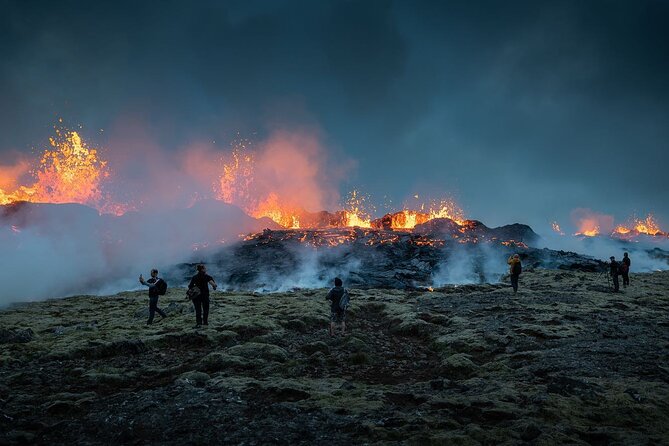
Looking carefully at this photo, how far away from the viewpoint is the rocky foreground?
29.7ft

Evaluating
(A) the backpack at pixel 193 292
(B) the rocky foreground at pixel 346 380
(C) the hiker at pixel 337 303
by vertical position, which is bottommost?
(B) the rocky foreground at pixel 346 380

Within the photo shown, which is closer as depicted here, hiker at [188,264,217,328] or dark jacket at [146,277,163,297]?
hiker at [188,264,217,328]

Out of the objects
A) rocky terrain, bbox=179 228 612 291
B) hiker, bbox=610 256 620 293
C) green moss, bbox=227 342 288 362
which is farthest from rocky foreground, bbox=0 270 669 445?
rocky terrain, bbox=179 228 612 291

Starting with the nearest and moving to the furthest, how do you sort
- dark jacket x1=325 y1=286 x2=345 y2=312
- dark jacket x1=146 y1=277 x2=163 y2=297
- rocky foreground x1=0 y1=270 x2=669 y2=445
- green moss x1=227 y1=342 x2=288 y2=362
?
1. rocky foreground x1=0 y1=270 x2=669 y2=445
2. green moss x1=227 y1=342 x2=288 y2=362
3. dark jacket x1=325 y1=286 x2=345 y2=312
4. dark jacket x1=146 y1=277 x2=163 y2=297

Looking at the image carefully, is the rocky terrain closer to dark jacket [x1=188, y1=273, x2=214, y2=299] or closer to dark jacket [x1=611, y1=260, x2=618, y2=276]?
dark jacket [x1=611, y1=260, x2=618, y2=276]

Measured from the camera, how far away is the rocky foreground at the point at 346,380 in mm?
9039

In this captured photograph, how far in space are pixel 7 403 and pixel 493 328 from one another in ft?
69.3

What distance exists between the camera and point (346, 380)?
13.7 meters

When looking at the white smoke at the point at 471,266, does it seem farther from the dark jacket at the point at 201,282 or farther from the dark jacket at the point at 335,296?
the dark jacket at the point at 201,282

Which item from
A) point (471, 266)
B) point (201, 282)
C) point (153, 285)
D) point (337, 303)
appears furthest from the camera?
point (471, 266)

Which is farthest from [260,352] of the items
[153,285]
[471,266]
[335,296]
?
[471,266]

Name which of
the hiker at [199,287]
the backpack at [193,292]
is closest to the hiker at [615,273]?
the hiker at [199,287]

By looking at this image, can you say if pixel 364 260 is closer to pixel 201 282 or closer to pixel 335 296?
pixel 335 296

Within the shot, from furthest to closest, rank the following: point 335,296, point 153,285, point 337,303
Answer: point 153,285
point 337,303
point 335,296
